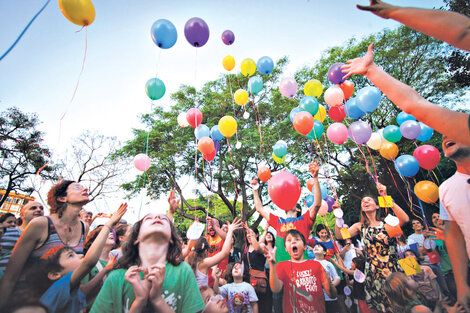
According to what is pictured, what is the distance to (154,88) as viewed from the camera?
14.8ft

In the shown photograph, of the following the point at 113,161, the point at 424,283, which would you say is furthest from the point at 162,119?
the point at 424,283

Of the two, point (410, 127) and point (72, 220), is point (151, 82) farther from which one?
point (410, 127)

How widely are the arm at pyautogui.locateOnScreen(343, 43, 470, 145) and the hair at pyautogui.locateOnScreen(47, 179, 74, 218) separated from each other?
265 centimetres

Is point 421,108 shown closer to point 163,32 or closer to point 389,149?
point 163,32

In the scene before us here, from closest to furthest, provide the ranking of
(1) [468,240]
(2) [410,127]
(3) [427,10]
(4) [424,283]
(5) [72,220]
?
1. (3) [427,10]
2. (1) [468,240]
3. (5) [72,220]
4. (4) [424,283]
5. (2) [410,127]

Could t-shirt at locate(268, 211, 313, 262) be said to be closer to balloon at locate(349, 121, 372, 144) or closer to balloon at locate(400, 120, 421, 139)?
balloon at locate(349, 121, 372, 144)

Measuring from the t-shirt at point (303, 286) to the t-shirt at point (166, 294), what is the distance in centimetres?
133

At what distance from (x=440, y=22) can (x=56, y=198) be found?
2.96 metres

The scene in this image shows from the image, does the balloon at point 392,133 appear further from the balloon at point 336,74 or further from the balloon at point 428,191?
the balloon at point 336,74

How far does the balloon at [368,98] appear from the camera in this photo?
4098 millimetres

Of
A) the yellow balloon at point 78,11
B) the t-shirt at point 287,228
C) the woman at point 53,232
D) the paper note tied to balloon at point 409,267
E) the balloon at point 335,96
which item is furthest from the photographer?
the balloon at point 335,96

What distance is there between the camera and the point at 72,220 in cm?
214

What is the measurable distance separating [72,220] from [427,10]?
2.92 metres

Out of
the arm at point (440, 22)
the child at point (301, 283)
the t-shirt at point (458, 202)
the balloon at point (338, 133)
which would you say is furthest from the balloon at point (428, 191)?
the arm at point (440, 22)
